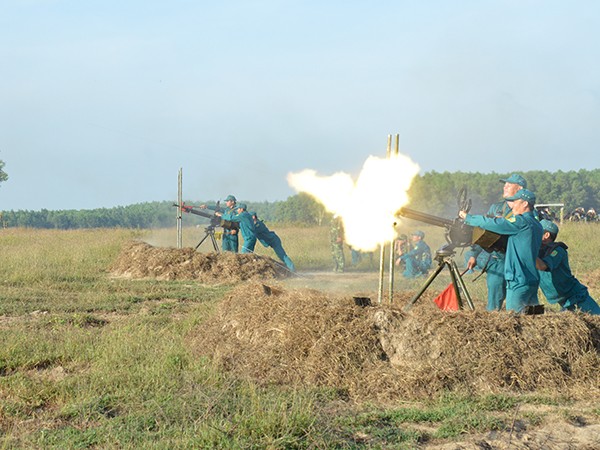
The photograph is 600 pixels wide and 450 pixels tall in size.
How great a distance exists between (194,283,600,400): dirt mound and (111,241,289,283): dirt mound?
10.1 meters

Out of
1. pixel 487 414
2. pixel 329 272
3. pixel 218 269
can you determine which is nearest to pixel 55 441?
pixel 487 414

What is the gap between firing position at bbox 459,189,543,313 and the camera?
29.8 feet

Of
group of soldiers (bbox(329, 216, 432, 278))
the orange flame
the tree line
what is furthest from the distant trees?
the orange flame

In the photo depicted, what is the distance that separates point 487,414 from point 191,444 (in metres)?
2.68

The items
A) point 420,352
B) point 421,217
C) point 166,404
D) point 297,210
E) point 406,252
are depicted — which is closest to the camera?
point 166,404

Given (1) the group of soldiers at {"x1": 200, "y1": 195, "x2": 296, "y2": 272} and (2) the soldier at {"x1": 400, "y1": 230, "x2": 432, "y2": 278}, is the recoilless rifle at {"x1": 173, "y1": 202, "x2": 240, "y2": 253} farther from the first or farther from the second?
(2) the soldier at {"x1": 400, "y1": 230, "x2": 432, "y2": 278}

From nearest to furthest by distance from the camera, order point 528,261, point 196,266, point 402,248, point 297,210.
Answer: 1. point 528,261
2. point 196,266
3. point 402,248
4. point 297,210

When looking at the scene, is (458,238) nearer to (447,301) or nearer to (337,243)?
(447,301)

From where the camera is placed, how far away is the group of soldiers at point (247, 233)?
71.3 ft

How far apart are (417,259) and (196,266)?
20.7 feet

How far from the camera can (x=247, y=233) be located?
21781 millimetres

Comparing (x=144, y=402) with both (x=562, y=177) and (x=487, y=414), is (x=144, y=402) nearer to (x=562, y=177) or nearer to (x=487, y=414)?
(x=487, y=414)

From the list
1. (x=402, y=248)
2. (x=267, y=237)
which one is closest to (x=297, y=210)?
(x=402, y=248)

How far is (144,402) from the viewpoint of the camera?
22.5 ft
